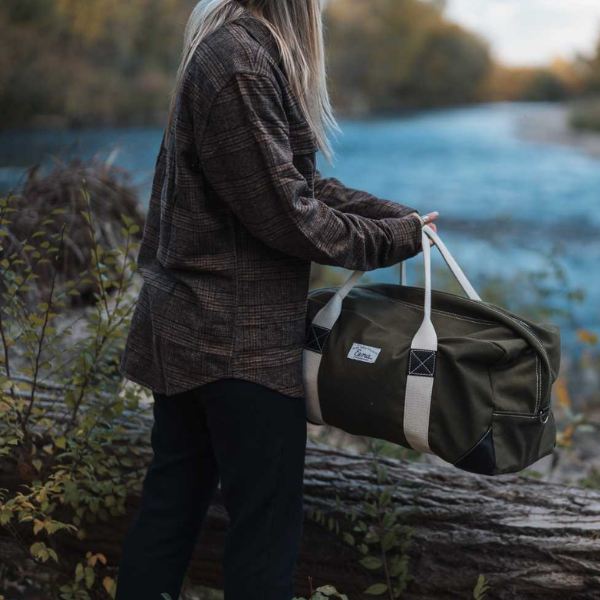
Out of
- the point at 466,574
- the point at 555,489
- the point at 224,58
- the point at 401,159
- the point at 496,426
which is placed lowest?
the point at 466,574

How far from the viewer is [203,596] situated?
2086mm

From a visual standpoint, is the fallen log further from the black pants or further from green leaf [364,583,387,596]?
the black pants

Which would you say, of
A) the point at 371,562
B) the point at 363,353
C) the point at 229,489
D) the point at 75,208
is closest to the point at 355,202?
the point at 363,353

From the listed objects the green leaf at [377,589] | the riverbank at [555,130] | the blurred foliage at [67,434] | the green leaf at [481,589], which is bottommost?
the green leaf at [377,589]

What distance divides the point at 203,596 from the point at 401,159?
19.1ft

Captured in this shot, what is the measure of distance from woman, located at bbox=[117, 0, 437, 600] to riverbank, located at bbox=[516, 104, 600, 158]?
5783mm

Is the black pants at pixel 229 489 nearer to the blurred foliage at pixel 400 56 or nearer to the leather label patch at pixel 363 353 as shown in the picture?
the leather label patch at pixel 363 353

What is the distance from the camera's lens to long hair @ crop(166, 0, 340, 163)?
1396 mm

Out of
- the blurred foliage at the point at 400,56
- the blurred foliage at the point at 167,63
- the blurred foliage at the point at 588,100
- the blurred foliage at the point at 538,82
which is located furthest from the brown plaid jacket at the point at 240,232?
the blurred foliage at the point at 588,100

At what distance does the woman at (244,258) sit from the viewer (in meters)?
1.33

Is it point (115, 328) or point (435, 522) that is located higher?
point (115, 328)

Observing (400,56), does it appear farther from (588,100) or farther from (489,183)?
(588,100)

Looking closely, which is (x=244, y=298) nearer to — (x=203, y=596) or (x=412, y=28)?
(x=203, y=596)

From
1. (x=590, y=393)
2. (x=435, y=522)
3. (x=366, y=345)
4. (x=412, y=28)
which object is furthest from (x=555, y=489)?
(x=412, y=28)
